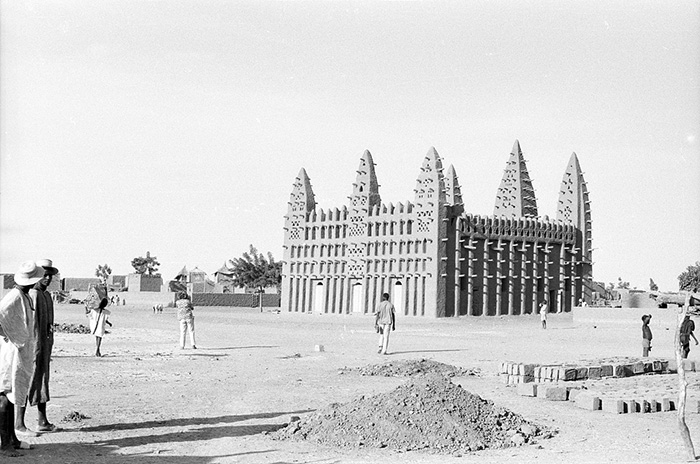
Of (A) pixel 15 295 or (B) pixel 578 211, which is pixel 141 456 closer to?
(A) pixel 15 295

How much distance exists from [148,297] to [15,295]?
58998 mm

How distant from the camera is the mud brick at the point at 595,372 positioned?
53.8 feet

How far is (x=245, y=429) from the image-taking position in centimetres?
1040

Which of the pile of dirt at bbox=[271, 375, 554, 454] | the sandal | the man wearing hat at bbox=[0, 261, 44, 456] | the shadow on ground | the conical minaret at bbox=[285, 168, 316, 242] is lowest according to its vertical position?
the shadow on ground

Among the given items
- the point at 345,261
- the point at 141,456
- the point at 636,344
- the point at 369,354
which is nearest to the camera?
the point at 141,456

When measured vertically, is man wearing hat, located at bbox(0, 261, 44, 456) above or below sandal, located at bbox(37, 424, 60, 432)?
above

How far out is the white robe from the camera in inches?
335

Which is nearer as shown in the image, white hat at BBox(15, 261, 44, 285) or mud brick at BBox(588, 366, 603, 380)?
white hat at BBox(15, 261, 44, 285)

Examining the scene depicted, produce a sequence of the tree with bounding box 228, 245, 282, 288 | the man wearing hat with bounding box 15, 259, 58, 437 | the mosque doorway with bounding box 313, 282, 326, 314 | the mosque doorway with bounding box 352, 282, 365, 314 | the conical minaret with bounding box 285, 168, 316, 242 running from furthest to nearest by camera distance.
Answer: the tree with bounding box 228, 245, 282, 288 < the conical minaret with bounding box 285, 168, 316, 242 < the mosque doorway with bounding box 313, 282, 326, 314 < the mosque doorway with bounding box 352, 282, 365, 314 < the man wearing hat with bounding box 15, 259, 58, 437

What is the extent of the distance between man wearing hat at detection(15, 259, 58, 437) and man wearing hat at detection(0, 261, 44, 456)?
1.29ft

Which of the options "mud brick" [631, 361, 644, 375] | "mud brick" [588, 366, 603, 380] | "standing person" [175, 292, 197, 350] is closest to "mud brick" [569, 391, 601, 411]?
"mud brick" [588, 366, 603, 380]

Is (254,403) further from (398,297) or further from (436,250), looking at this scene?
(398,297)

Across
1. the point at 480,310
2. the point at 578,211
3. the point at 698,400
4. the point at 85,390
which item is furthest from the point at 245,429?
the point at 578,211

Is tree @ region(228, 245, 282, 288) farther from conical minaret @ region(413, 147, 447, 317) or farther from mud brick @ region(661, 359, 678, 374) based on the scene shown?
mud brick @ region(661, 359, 678, 374)
